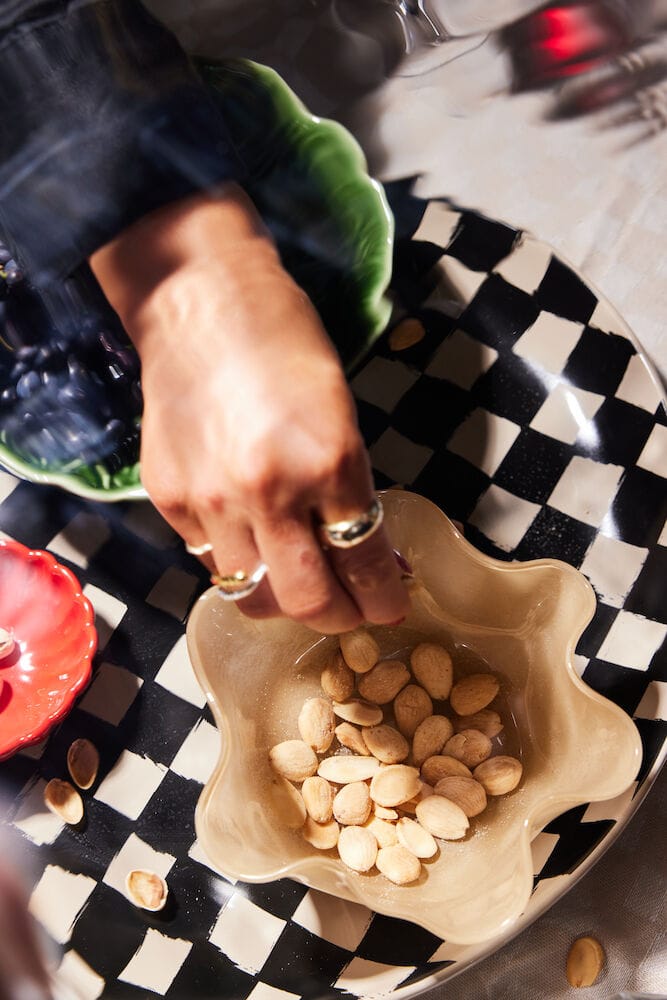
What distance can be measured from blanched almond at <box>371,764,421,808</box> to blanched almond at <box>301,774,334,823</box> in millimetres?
21

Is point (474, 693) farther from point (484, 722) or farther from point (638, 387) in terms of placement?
point (638, 387)

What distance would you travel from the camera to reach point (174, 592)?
1.50ft

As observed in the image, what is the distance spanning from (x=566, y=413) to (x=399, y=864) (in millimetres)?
246

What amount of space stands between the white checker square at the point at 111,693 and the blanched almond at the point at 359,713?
113 millimetres

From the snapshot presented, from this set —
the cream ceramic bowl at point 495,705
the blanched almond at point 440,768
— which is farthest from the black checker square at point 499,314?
the blanched almond at point 440,768

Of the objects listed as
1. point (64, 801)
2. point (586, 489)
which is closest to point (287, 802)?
point (64, 801)

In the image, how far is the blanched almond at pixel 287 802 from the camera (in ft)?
1.29

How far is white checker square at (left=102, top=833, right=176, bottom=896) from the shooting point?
0.43 m

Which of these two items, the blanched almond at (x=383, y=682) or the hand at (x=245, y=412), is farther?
the blanched almond at (x=383, y=682)

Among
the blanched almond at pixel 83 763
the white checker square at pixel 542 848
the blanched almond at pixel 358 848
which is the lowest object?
the white checker square at pixel 542 848

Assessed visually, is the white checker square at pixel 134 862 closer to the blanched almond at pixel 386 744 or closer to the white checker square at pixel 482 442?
the blanched almond at pixel 386 744

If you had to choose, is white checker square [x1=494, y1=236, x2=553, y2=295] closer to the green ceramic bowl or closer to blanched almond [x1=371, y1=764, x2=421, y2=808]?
the green ceramic bowl

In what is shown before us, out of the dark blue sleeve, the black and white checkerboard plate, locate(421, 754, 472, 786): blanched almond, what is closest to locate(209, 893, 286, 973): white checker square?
the black and white checkerboard plate

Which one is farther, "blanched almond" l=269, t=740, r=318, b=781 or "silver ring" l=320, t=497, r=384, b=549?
"blanched almond" l=269, t=740, r=318, b=781
